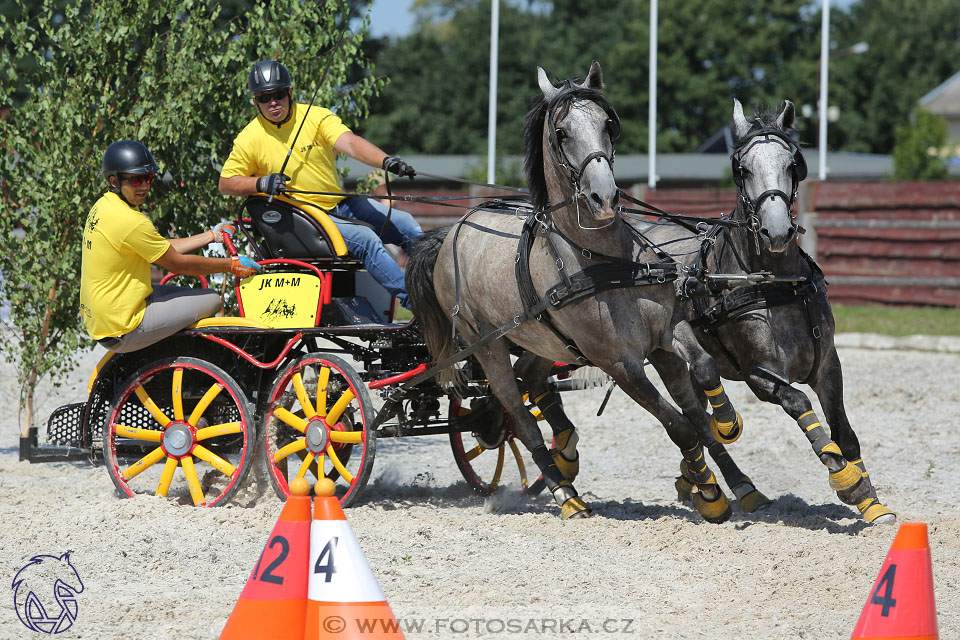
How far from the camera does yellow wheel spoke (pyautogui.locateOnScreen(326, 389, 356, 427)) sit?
6363 mm

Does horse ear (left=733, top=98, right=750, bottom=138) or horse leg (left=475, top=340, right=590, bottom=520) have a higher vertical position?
horse ear (left=733, top=98, right=750, bottom=138)

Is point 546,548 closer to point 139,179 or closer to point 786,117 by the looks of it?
point 786,117

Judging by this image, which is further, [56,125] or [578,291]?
[56,125]

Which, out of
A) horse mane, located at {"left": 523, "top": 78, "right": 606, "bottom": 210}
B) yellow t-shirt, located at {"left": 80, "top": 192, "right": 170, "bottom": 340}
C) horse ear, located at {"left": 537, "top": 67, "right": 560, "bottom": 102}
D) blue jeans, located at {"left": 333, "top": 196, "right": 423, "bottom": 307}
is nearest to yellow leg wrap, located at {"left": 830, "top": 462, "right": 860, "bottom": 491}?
horse mane, located at {"left": 523, "top": 78, "right": 606, "bottom": 210}

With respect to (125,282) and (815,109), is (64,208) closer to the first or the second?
(125,282)

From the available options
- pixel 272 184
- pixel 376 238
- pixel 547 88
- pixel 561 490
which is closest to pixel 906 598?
pixel 561 490

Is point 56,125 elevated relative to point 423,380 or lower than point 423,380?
elevated

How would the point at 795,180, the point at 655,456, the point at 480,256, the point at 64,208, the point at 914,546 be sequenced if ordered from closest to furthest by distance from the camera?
the point at 914,546
the point at 795,180
the point at 480,256
the point at 64,208
the point at 655,456

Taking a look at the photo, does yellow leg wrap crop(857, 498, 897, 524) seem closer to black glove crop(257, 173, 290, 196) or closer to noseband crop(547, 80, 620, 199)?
noseband crop(547, 80, 620, 199)

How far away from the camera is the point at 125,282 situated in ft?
21.6

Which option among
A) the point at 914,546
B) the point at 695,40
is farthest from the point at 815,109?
the point at 914,546

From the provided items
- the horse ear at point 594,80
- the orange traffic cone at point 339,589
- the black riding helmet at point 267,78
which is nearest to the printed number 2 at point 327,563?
the orange traffic cone at point 339,589

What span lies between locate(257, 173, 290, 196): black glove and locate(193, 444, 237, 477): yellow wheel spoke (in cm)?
157

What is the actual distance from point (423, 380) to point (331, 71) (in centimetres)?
307
